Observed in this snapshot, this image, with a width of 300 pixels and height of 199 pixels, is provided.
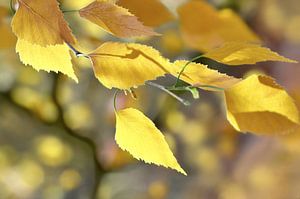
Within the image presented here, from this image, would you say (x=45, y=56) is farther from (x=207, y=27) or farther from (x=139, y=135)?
(x=207, y=27)

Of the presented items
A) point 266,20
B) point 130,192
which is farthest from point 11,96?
point 266,20

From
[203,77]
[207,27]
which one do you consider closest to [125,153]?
[207,27]

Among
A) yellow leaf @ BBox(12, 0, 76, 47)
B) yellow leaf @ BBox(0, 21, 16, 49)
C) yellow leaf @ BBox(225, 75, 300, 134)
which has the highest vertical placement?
yellow leaf @ BBox(12, 0, 76, 47)

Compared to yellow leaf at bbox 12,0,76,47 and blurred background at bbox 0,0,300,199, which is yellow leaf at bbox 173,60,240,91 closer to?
yellow leaf at bbox 12,0,76,47

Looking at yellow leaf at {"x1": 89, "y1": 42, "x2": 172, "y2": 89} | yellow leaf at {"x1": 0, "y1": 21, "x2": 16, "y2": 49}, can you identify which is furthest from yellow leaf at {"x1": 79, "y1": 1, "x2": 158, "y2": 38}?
yellow leaf at {"x1": 0, "y1": 21, "x2": 16, "y2": 49}

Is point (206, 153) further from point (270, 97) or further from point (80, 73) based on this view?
point (270, 97)
